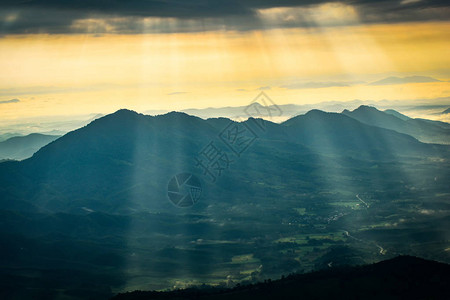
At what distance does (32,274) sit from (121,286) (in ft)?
95.6

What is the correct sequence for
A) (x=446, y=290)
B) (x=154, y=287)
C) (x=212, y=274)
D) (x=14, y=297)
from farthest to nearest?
(x=212, y=274) < (x=154, y=287) < (x=14, y=297) < (x=446, y=290)

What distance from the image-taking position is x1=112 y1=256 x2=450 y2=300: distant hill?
11594cm

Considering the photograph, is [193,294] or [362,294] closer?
[362,294]

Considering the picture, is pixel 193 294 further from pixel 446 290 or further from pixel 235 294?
pixel 446 290

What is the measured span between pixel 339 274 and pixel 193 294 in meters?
30.4

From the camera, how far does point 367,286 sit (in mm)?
119438

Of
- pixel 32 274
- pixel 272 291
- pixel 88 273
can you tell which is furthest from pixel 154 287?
pixel 272 291

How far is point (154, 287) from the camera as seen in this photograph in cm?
18362

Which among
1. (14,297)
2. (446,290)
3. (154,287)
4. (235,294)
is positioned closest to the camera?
(446,290)

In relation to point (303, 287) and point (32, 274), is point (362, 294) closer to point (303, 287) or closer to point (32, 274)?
point (303, 287)

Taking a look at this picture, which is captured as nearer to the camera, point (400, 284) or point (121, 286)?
point (400, 284)

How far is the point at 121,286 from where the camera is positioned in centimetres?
18450

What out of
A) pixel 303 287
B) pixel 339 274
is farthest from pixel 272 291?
pixel 339 274

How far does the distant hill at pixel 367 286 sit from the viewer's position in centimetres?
11594
